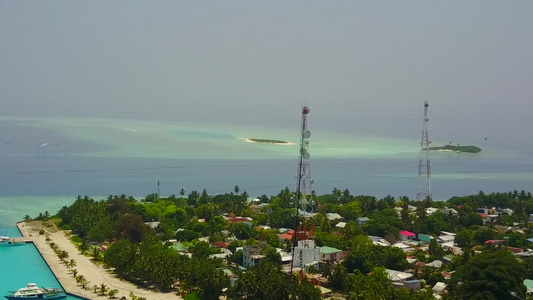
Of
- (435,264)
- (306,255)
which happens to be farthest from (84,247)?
(435,264)

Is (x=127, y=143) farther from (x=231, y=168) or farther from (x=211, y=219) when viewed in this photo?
(x=211, y=219)

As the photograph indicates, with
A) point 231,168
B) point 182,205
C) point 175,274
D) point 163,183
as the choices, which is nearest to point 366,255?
point 175,274

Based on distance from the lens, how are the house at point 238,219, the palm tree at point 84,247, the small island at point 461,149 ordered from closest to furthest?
the palm tree at point 84,247
the house at point 238,219
the small island at point 461,149

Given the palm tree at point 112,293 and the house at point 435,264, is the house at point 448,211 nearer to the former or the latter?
the house at point 435,264

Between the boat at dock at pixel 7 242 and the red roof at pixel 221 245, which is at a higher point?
the red roof at pixel 221 245

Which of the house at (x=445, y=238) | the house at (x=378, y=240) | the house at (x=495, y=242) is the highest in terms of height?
the house at (x=495, y=242)

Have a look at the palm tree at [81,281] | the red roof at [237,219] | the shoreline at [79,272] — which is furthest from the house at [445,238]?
the palm tree at [81,281]
